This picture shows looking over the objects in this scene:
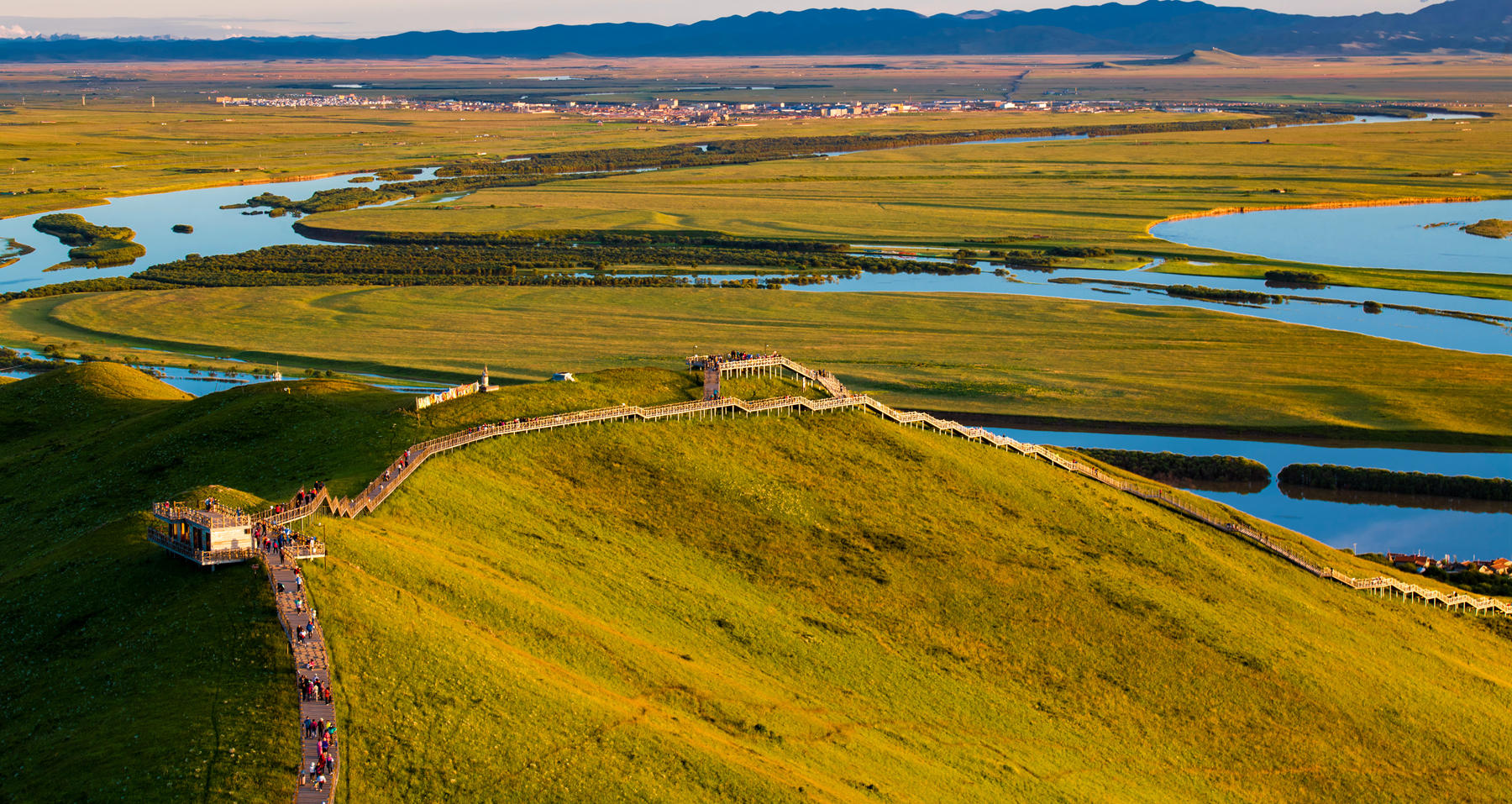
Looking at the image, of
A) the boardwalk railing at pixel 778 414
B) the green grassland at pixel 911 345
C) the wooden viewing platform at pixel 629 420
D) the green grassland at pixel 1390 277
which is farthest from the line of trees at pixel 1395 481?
the green grassland at pixel 1390 277

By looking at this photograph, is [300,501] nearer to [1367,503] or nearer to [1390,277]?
[1367,503]

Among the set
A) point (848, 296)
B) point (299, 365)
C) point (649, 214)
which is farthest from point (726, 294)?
point (649, 214)

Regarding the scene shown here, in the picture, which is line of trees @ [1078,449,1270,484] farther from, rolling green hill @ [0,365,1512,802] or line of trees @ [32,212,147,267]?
line of trees @ [32,212,147,267]

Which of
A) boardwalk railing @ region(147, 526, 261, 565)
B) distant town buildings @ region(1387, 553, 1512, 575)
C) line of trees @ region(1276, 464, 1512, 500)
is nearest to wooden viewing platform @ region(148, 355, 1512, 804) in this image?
boardwalk railing @ region(147, 526, 261, 565)

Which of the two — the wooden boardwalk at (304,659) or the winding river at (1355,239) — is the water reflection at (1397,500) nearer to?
the wooden boardwalk at (304,659)

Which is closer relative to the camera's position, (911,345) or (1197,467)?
(1197,467)

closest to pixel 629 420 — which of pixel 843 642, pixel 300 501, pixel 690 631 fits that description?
pixel 300 501

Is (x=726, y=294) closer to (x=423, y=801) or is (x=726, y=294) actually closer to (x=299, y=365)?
(x=299, y=365)
